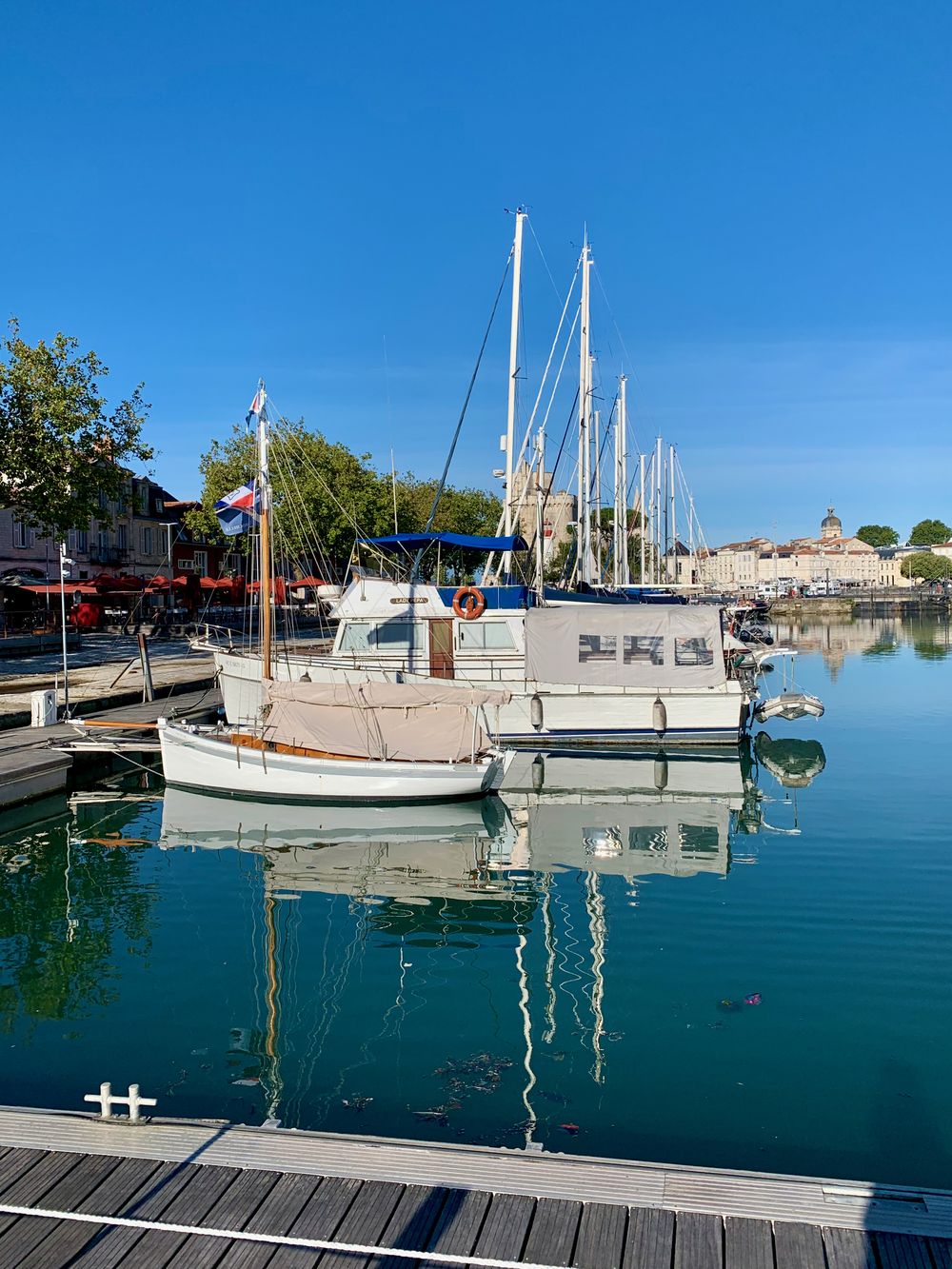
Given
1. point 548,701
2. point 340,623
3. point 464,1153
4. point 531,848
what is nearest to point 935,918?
point 531,848

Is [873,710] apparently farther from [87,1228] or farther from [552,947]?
[87,1228]

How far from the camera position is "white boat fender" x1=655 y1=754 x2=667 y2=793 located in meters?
26.8

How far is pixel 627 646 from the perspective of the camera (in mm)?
31281

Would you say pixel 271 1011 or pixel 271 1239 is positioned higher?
pixel 271 1239

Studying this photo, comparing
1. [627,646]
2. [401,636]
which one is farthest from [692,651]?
[401,636]

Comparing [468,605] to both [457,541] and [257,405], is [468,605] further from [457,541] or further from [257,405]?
[257,405]

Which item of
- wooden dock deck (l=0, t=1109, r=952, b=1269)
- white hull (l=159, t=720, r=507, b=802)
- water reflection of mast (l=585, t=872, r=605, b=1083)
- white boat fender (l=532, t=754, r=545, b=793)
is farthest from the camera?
white boat fender (l=532, t=754, r=545, b=793)

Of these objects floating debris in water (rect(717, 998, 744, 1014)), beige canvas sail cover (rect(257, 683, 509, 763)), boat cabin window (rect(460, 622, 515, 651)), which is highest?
boat cabin window (rect(460, 622, 515, 651))

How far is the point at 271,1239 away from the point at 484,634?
1063 inches

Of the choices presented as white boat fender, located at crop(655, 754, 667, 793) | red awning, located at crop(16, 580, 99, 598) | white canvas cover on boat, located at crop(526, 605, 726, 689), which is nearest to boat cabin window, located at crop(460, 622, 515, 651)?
white canvas cover on boat, located at crop(526, 605, 726, 689)

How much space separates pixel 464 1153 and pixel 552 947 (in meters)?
7.25

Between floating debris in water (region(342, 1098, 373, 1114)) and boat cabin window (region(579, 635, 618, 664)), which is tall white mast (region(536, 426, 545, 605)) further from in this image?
floating debris in water (region(342, 1098, 373, 1114))

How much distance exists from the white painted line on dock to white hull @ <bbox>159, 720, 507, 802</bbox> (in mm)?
15906

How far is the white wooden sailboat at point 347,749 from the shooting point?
2275 cm
